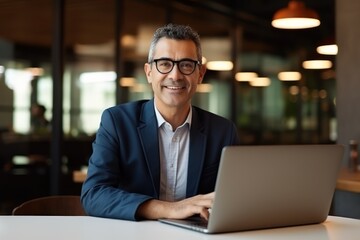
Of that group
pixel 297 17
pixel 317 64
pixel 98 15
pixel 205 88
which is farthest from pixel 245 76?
pixel 297 17

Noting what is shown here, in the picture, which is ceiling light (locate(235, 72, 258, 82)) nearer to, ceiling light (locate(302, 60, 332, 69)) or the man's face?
ceiling light (locate(302, 60, 332, 69))

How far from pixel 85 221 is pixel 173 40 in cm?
77

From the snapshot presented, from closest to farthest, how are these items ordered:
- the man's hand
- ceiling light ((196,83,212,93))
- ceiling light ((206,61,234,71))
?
1. the man's hand
2. ceiling light ((196,83,212,93))
3. ceiling light ((206,61,234,71))

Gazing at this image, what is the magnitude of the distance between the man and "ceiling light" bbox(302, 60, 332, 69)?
788cm

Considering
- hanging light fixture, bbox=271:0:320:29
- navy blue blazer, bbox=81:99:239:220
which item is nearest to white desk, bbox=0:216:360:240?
navy blue blazer, bbox=81:99:239:220

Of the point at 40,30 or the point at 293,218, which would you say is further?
the point at 40,30

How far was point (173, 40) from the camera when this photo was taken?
246 cm

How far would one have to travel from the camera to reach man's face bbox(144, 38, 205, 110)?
245 centimetres

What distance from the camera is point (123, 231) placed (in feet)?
6.48

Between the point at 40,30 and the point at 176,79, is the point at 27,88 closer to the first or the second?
the point at 40,30

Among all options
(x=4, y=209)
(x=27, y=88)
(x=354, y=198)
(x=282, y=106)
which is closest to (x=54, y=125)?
(x=27, y=88)

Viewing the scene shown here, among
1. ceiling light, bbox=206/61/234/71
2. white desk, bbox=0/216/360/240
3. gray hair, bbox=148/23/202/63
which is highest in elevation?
ceiling light, bbox=206/61/234/71

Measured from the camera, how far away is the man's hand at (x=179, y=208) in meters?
2.07

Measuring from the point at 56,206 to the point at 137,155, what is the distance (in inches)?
18.5
